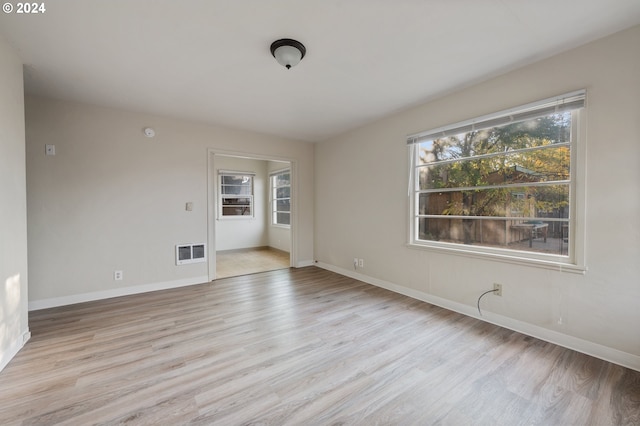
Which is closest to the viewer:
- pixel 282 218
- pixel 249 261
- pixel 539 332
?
pixel 539 332

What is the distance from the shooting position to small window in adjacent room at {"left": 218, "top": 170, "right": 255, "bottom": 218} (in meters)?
6.58

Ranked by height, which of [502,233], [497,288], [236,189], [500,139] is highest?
[500,139]

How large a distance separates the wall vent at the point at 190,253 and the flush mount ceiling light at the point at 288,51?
3.03m

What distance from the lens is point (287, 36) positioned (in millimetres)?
1978

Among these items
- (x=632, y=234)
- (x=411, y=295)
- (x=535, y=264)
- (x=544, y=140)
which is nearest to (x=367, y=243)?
(x=411, y=295)

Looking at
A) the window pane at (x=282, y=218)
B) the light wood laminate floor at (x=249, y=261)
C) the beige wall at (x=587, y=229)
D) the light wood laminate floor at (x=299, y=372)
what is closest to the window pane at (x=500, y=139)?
the beige wall at (x=587, y=229)

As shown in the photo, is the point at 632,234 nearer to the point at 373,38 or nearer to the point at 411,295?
the point at 411,295

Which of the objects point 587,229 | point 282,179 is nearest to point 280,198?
point 282,179

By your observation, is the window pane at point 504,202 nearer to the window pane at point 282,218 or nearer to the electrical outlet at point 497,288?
the electrical outlet at point 497,288

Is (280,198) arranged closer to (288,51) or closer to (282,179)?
(282,179)

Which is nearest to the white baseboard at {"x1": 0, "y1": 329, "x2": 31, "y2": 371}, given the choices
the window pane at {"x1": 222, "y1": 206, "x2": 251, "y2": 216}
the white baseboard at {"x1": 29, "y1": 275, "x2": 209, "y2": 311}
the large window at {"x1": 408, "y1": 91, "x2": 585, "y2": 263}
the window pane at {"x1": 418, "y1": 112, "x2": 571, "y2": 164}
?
the white baseboard at {"x1": 29, "y1": 275, "x2": 209, "y2": 311}

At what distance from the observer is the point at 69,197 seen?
318 centimetres

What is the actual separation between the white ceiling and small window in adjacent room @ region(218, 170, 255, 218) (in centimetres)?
346

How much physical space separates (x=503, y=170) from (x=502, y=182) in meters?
0.12
